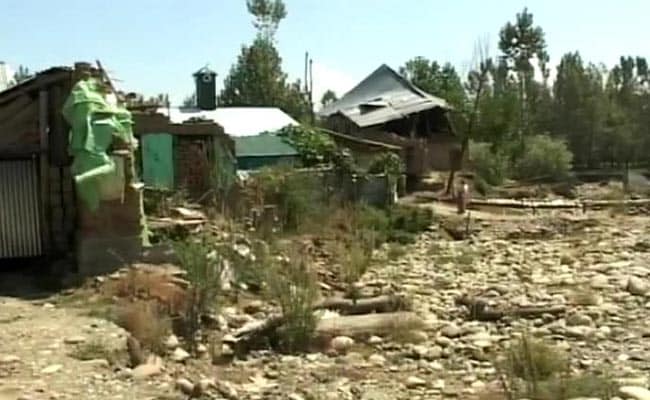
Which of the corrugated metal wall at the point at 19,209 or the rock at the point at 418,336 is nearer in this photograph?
the rock at the point at 418,336

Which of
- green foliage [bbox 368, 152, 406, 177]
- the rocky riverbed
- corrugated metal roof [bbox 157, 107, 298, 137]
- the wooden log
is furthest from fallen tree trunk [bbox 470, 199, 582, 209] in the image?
the wooden log

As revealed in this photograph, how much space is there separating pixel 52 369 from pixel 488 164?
2335cm

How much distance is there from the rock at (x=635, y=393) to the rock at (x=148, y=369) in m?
3.88

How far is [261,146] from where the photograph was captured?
76.3 feet

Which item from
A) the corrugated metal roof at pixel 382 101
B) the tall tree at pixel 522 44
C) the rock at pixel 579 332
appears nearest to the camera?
the rock at pixel 579 332

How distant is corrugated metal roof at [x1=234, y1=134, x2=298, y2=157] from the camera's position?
2288 centimetres

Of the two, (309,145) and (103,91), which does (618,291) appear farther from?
(309,145)

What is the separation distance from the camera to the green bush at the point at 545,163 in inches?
1246

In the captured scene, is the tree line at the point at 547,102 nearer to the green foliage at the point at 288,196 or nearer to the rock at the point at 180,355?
the green foliage at the point at 288,196

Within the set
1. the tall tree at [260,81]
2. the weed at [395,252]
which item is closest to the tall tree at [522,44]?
the tall tree at [260,81]

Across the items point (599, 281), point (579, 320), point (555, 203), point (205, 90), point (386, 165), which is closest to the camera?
point (579, 320)

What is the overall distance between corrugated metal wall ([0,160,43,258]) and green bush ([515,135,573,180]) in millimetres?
22582

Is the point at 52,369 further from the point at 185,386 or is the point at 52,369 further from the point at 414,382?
the point at 414,382

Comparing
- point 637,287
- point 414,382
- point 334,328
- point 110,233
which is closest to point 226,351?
point 334,328
